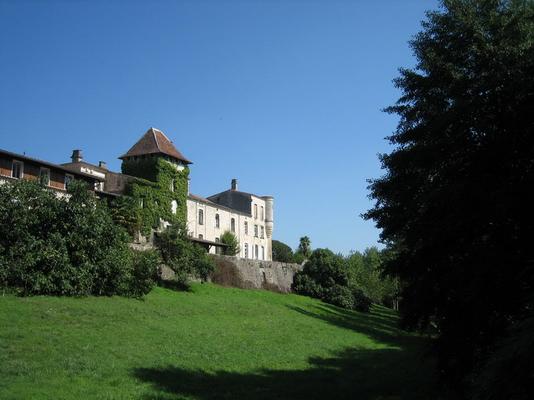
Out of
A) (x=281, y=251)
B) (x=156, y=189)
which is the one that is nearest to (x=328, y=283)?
(x=156, y=189)

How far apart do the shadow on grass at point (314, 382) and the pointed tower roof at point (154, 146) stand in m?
35.8

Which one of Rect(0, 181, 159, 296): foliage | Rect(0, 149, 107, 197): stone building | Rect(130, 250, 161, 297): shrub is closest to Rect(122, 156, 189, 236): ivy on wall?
Rect(0, 149, 107, 197): stone building

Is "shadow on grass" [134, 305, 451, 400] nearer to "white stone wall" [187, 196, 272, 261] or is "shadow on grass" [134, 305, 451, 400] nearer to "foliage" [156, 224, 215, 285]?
"foliage" [156, 224, 215, 285]

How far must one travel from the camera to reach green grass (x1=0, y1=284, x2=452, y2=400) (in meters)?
14.2

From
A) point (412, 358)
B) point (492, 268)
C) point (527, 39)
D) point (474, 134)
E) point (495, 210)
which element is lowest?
point (412, 358)

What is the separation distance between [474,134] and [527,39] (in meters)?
7.03

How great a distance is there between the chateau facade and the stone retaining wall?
16.9ft

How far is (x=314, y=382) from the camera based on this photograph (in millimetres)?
17375

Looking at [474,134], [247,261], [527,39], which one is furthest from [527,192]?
[247,261]

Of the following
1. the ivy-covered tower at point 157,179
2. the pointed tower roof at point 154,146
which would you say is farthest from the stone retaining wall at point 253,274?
the pointed tower roof at point 154,146

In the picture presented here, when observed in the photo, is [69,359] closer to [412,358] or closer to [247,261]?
[412,358]

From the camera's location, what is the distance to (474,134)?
38.8ft

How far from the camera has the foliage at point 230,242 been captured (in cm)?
6150

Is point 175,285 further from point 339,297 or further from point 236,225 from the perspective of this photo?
point 236,225
